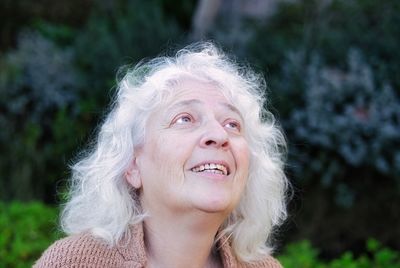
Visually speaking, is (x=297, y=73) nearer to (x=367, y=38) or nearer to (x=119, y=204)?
(x=367, y=38)

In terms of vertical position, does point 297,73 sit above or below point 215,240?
above

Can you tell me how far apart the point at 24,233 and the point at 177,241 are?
1.80 metres

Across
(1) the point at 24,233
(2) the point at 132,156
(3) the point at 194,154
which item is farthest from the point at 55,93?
(3) the point at 194,154

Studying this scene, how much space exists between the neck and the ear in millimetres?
122

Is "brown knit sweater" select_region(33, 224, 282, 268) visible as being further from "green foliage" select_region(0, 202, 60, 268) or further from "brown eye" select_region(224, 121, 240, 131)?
"green foliage" select_region(0, 202, 60, 268)

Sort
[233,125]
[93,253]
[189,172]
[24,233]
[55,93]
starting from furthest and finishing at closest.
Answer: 1. [55,93]
2. [24,233]
3. [233,125]
4. [93,253]
5. [189,172]

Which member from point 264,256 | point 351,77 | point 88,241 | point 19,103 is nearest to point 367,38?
point 351,77

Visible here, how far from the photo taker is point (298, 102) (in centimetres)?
666

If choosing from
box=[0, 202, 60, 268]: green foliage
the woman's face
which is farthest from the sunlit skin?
box=[0, 202, 60, 268]: green foliage

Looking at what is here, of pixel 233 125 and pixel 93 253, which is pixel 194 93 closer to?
pixel 233 125

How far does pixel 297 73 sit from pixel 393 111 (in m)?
0.85

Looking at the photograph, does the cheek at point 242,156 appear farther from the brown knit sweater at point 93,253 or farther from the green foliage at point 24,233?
the green foliage at point 24,233

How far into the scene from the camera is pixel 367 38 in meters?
6.79

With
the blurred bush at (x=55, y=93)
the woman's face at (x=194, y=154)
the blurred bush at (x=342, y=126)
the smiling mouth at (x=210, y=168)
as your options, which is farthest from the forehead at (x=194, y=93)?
the blurred bush at (x=55, y=93)
